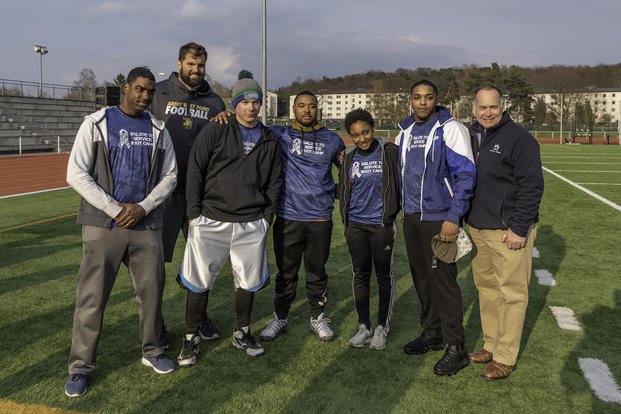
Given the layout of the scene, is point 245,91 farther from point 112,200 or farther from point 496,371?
point 496,371

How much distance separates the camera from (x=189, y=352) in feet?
11.3

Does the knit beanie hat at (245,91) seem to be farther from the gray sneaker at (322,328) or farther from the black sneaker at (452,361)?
the black sneaker at (452,361)

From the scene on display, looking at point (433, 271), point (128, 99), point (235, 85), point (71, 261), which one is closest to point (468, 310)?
point (433, 271)

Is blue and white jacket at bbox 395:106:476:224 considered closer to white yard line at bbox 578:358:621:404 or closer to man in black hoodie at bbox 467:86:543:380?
man in black hoodie at bbox 467:86:543:380

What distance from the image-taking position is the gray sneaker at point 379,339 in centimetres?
374

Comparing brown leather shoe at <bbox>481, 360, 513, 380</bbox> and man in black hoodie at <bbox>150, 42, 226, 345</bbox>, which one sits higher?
man in black hoodie at <bbox>150, 42, 226, 345</bbox>

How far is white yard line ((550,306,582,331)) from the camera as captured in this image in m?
4.11

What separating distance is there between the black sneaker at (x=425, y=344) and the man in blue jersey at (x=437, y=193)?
11 millimetres

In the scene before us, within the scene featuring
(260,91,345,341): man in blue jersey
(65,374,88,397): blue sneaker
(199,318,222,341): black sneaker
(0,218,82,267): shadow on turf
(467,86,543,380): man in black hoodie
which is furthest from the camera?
(0,218,82,267): shadow on turf

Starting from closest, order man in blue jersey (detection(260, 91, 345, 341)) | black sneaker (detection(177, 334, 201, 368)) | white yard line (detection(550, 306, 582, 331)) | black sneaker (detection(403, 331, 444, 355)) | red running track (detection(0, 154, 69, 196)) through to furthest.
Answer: black sneaker (detection(177, 334, 201, 368)), black sneaker (detection(403, 331, 444, 355)), man in blue jersey (detection(260, 91, 345, 341)), white yard line (detection(550, 306, 582, 331)), red running track (detection(0, 154, 69, 196))

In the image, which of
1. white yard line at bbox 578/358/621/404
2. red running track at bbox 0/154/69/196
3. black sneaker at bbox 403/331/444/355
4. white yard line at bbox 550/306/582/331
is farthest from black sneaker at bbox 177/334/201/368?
red running track at bbox 0/154/69/196

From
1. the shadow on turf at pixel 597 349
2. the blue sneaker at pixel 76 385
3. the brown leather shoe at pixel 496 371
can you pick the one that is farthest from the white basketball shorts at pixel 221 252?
the shadow on turf at pixel 597 349

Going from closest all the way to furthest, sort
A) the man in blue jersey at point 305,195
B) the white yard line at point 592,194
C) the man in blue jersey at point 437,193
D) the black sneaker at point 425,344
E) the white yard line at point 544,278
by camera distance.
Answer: the man in blue jersey at point 437,193
the black sneaker at point 425,344
the man in blue jersey at point 305,195
the white yard line at point 544,278
the white yard line at point 592,194

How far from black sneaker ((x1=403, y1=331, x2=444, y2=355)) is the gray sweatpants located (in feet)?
6.21
